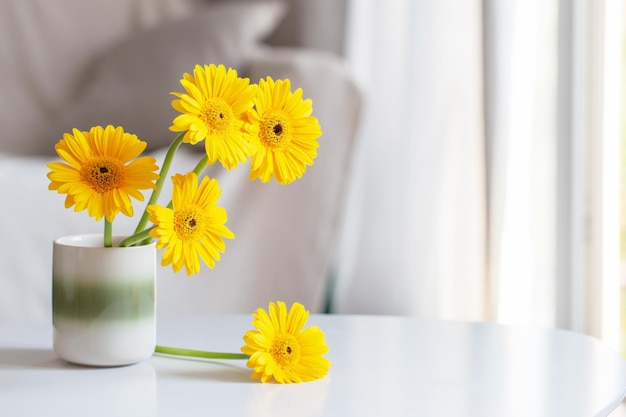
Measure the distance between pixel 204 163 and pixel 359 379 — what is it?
0.21 metres

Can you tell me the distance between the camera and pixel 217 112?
24.1 inches

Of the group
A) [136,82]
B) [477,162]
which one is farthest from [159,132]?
[477,162]

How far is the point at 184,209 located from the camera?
2.05 feet

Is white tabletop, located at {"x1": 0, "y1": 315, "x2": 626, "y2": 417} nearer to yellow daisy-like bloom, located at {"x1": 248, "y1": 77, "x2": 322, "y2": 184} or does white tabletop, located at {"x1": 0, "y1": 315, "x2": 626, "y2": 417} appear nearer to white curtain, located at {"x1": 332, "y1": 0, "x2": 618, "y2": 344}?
yellow daisy-like bloom, located at {"x1": 248, "y1": 77, "x2": 322, "y2": 184}

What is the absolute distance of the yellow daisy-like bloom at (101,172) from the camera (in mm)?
617

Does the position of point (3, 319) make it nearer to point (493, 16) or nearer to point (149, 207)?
point (149, 207)

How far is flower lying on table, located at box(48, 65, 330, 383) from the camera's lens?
61 centimetres

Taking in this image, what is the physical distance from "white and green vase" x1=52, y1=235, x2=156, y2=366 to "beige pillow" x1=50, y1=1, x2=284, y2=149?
114cm

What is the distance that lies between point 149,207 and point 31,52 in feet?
5.56

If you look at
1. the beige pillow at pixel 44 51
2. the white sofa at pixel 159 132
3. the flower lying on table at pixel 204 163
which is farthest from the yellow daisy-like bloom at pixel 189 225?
the beige pillow at pixel 44 51

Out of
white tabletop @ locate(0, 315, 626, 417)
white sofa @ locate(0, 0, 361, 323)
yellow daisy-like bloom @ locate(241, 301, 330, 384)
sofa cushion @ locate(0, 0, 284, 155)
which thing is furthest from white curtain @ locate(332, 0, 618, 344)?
yellow daisy-like bloom @ locate(241, 301, 330, 384)

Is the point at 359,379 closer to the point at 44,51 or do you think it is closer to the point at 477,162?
the point at 477,162

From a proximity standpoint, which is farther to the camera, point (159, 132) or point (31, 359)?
point (159, 132)

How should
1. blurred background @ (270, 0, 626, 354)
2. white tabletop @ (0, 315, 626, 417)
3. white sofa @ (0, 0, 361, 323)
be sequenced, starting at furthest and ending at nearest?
blurred background @ (270, 0, 626, 354)
white sofa @ (0, 0, 361, 323)
white tabletop @ (0, 315, 626, 417)
